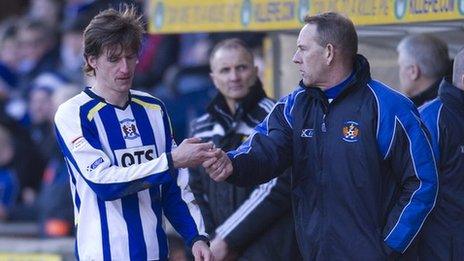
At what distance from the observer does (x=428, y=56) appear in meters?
7.00

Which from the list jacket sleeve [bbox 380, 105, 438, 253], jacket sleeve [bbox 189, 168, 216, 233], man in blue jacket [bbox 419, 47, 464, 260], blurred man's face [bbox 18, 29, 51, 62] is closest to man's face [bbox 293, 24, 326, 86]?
jacket sleeve [bbox 380, 105, 438, 253]

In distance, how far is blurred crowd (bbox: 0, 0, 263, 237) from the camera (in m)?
10.9

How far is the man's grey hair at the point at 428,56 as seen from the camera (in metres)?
7.00

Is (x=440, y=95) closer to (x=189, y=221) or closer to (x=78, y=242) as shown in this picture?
(x=189, y=221)

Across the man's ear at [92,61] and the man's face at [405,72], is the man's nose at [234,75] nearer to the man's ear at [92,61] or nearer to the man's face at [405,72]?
the man's face at [405,72]

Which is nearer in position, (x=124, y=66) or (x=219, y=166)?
(x=124, y=66)

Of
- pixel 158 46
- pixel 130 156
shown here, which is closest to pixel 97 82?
pixel 130 156

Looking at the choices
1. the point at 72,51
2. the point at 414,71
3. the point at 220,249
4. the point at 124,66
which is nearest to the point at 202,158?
the point at 124,66

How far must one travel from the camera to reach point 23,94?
13.4 metres

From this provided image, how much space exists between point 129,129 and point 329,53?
99cm

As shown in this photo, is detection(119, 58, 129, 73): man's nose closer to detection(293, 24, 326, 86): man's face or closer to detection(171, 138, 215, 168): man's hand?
detection(171, 138, 215, 168): man's hand

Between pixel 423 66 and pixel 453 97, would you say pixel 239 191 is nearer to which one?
pixel 423 66

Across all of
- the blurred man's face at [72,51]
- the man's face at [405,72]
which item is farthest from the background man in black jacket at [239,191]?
the blurred man's face at [72,51]

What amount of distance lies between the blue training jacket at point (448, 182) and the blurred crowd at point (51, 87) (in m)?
4.35
